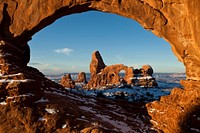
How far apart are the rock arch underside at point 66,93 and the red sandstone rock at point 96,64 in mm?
92271

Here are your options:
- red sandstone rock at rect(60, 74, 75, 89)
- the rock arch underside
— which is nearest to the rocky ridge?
red sandstone rock at rect(60, 74, 75, 89)

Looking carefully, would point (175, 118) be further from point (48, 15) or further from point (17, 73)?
point (48, 15)

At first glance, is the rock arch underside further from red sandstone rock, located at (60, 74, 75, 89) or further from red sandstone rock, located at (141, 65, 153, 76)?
red sandstone rock, located at (141, 65, 153, 76)

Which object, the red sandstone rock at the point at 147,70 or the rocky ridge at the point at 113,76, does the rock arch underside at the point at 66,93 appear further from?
the red sandstone rock at the point at 147,70

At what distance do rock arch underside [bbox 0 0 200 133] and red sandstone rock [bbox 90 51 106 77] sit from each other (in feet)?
303

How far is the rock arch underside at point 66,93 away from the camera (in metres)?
13.9

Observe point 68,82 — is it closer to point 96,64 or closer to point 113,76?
point 113,76

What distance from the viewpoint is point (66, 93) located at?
2284 centimetres

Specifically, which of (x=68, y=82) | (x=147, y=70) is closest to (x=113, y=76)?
(x=147, y=70)

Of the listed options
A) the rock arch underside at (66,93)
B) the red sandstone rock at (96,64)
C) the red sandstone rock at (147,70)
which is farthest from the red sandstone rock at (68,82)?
the rock arch underside at (66,93)

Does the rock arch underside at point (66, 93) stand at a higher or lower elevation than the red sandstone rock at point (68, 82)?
higher

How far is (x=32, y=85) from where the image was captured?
15.6m

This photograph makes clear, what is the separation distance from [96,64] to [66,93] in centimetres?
9797

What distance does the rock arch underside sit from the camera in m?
13.9
